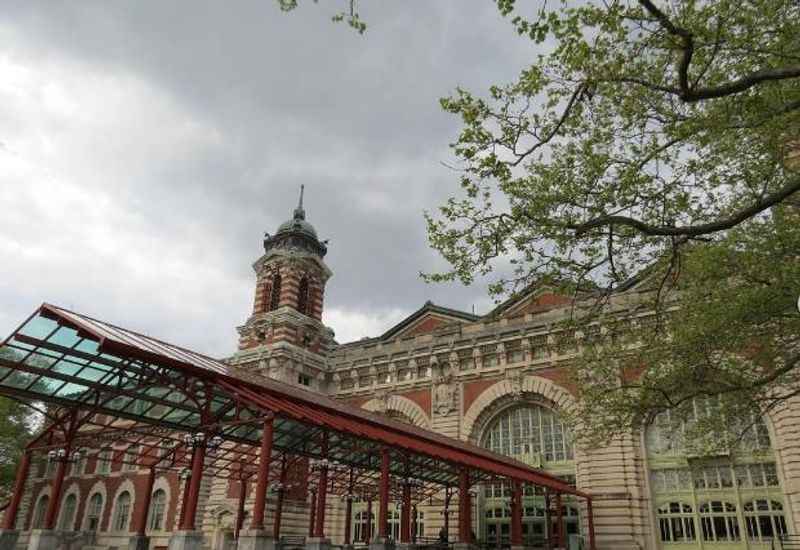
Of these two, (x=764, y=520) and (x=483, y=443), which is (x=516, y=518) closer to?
(x=483, y=443)

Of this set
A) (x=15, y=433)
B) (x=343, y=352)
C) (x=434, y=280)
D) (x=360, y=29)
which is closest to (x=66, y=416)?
(x=434, y=280)

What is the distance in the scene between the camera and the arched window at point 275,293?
41500 millimetres

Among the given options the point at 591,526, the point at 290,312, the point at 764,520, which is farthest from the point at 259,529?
the point at 290,312

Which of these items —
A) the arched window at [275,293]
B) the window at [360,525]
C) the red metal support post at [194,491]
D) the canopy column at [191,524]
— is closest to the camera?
the canopy column at [191,524]

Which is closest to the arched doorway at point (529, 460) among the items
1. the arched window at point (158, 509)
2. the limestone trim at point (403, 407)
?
the limestone trim at point (403, 407)

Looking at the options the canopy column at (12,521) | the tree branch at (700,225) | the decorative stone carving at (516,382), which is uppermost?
the decorative stone carving at (516,382)

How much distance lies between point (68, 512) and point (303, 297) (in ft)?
78.4

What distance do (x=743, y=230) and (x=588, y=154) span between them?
17.6 ft

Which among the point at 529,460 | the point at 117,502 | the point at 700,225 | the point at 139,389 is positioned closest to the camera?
the point at 700,225

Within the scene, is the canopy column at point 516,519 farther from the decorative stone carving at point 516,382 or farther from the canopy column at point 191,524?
the canopy column at point 191,524

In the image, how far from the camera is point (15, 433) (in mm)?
40938

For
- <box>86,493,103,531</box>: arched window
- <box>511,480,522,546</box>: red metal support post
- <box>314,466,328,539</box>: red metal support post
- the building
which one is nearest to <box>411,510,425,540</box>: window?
the building

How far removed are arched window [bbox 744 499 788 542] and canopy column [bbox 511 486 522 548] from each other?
984 cm

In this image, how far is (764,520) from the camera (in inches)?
944
